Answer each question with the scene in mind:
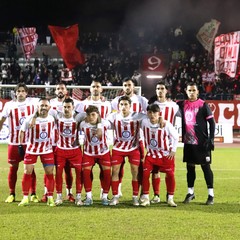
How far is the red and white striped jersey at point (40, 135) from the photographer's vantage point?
31.8ft

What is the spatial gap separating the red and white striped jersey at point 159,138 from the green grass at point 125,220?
836 millimetres

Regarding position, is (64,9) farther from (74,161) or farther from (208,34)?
(74,161)

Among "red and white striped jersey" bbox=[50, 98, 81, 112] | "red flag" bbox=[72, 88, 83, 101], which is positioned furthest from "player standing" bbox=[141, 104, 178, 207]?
"red flag" bbox=[72, 88, 83, 101]

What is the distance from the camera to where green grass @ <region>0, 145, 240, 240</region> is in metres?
7.45

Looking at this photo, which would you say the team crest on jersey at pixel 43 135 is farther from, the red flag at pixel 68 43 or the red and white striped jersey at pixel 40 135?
the red flag at pixel 68 43

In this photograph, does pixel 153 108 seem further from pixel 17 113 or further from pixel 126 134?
pixel 17 113

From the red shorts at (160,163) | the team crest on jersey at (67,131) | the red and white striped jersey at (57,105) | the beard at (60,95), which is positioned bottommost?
the red shorts at (160,163)

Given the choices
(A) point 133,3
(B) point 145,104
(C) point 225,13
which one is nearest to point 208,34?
(C) point 225,13

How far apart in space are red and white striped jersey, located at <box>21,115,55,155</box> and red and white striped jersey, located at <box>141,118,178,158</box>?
57.1 inches

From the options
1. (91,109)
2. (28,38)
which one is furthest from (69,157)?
(28,38)

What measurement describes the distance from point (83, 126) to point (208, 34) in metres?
23.2

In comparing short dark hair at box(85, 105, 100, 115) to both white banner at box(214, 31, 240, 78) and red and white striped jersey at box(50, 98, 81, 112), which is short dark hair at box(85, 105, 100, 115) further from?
white banner at box(214, 31, 240, 78)

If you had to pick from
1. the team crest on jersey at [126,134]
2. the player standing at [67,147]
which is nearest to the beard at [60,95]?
the player standing at [67,147]

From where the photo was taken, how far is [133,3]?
138ft
